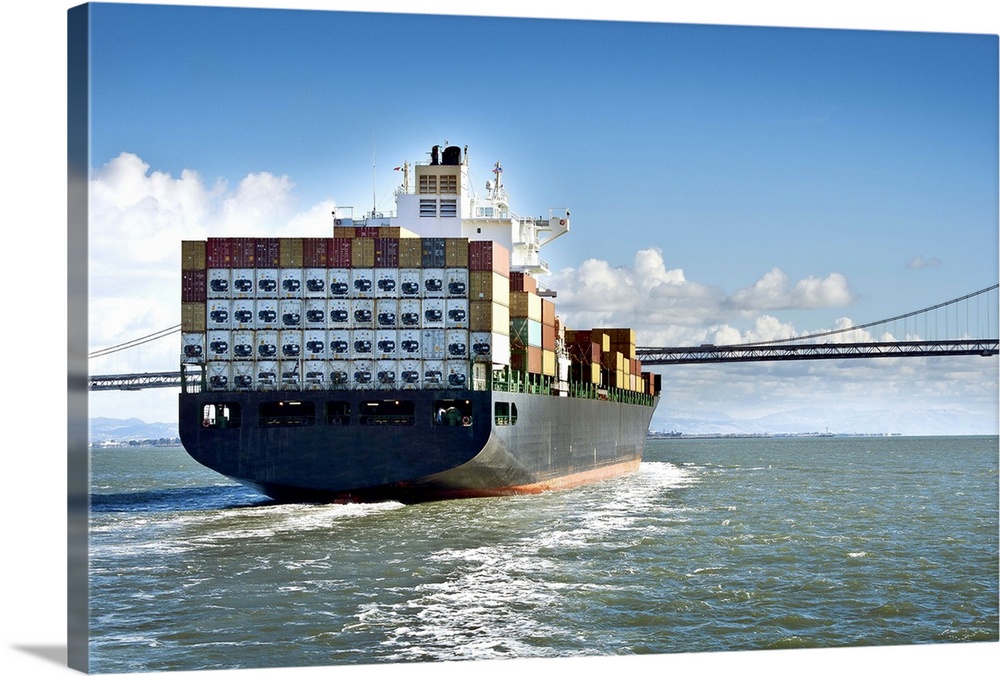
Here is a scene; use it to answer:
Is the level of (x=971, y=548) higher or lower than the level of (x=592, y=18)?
lower

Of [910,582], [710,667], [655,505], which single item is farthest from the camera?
[655,505]

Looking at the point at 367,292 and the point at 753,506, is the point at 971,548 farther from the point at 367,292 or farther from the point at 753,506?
the point at 367,292

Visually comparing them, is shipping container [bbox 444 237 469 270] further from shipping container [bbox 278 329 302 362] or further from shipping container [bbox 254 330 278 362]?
shipping container [bbox 254 330 278 362]

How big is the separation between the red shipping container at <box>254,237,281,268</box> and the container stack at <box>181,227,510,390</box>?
2 centimetres

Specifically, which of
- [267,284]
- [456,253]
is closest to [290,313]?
[267,284]

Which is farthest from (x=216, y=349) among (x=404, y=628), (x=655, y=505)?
(x=404, y=628)

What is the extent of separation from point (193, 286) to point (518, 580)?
49.6 ft

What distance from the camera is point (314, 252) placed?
30438 millimetres

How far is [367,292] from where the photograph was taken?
30469 mm

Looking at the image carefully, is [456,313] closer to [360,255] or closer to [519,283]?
[360,255]

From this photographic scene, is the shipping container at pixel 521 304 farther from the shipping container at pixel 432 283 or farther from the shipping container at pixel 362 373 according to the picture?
the shipping container at pixel 362 373

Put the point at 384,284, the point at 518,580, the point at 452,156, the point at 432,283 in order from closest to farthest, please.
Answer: the point at 518,580
the point at 384,284
the point at 432,283
the point at 452,156

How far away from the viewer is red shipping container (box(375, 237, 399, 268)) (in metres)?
30.5

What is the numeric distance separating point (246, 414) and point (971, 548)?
54.6 feet
